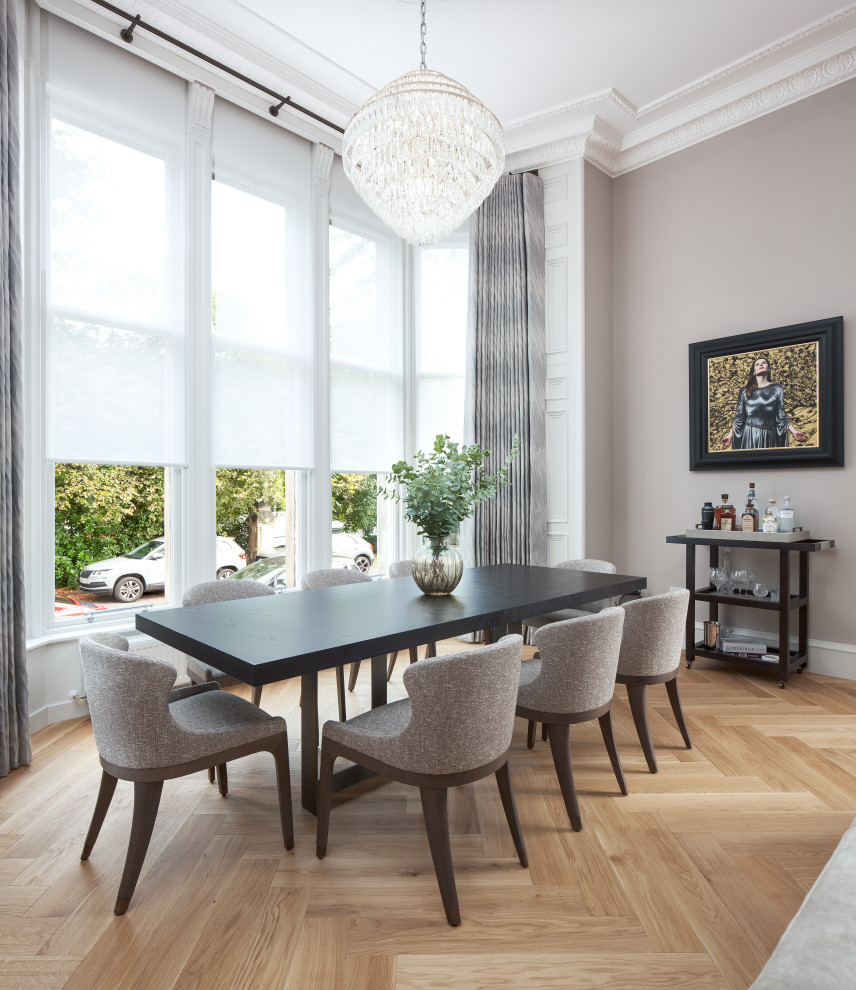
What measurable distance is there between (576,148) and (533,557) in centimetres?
304

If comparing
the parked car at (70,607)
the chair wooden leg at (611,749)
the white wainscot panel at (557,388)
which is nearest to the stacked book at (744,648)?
the chair wooden leg at (611,749)

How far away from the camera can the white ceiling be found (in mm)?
3430

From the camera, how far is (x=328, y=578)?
134 inches

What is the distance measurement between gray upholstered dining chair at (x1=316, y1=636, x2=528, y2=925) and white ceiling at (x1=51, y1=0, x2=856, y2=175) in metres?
3.54

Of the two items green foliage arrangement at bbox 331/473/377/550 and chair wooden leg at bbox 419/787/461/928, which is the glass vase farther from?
green foliage arrangement at bbox 331/473/377/550

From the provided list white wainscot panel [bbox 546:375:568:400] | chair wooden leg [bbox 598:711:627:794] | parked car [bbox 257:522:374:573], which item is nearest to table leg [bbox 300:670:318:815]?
chair wooden leg [bbox 598:711:627:794]

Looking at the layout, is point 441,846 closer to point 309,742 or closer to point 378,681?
point 309,742

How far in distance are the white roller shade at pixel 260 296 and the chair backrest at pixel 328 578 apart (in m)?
1.08

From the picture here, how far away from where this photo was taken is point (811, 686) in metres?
3.67

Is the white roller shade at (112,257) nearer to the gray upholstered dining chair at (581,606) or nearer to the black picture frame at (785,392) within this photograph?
the gray upholstered dining chair at (581,606)

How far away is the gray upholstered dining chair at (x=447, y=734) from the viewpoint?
5.41 feet

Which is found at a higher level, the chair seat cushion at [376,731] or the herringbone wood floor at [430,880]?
the chair seat cushion at [376,731]

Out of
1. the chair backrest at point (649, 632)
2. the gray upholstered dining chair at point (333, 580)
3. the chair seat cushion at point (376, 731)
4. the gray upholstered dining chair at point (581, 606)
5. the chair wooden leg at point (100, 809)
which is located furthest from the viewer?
the gray upholstered dining chair at point (581, 606)

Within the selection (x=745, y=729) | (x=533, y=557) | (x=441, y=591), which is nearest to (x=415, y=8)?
(x=441, y=591)
